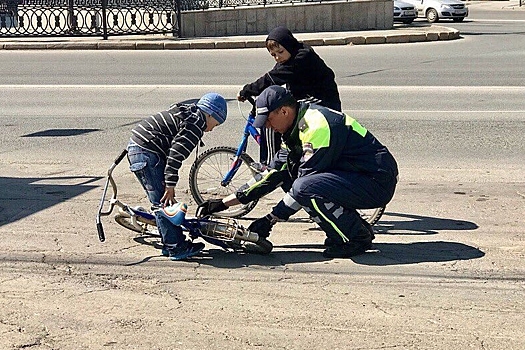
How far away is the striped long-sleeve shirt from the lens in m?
6.36

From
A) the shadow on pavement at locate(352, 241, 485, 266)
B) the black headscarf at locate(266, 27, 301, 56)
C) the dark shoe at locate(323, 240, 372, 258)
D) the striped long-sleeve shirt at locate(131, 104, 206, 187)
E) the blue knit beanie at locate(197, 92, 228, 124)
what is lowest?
the shadow on pavement at locate(352, 241, 485, 266)

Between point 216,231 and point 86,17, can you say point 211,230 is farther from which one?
point 86,17

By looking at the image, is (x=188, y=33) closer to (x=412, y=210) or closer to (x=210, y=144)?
(x=210, y=144)

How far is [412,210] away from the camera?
8.04 metres

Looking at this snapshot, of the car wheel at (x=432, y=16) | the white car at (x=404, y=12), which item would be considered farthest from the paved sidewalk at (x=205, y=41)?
the car wheel at (x=432, y=16)

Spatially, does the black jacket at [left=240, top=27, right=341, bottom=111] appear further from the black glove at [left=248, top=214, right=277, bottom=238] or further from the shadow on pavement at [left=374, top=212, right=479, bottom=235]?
the black glove at [left=248, top=214, right=277, bottom=238]

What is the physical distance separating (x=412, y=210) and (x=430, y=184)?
1.06 metres

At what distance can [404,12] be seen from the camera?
34094 millimetres

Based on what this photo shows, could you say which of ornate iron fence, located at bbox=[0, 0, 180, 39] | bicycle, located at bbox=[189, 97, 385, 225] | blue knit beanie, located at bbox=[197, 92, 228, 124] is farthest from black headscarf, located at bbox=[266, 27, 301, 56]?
ornate iron fence, located at bbox=[0, 0, 180, 39]

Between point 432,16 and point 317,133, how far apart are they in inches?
1271

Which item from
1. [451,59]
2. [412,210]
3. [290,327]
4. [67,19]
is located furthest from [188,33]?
[290,327]

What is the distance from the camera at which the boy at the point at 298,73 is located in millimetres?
7383

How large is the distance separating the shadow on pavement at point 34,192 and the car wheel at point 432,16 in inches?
1174

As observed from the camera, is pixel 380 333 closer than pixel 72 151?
Yes
